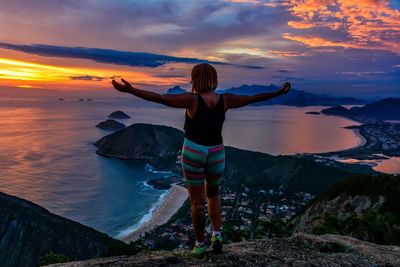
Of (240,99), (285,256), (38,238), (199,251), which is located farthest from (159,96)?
(38,238)

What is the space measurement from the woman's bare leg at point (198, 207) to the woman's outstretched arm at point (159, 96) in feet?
4.43

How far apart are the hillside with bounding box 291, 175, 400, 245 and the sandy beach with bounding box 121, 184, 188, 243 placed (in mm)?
28938

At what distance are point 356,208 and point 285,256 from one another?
90.6 ft

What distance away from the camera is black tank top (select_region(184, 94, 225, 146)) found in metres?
5.18

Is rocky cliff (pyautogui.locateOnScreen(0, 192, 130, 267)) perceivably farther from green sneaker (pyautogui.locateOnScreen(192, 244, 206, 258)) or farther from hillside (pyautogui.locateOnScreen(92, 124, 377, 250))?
green sneaker (pyautogui.locateOnScreen(192, 244, 206, 258))

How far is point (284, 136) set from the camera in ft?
591

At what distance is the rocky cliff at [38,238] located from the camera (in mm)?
42250

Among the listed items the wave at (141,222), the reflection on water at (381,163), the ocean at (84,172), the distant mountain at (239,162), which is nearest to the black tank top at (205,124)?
the wave at (141,222)

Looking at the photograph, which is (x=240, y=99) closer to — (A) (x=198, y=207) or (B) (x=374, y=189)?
(A) (x=198, y=207)

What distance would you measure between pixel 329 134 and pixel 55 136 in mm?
137549

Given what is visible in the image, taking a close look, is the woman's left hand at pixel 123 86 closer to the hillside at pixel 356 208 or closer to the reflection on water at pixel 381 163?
the hillside at pixel 356 208

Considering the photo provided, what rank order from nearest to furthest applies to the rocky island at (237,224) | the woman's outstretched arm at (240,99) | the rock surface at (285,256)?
the woman's outstretched arm at (240,99) < the rock surface at (285,256) < the rocky island at (237,224)

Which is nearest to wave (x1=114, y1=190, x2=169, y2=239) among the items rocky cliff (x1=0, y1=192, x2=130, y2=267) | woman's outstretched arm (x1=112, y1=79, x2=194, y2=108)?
rocky cliff (x1=0, y1=192, x2=130, y2=267)

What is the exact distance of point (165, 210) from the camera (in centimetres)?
6838
